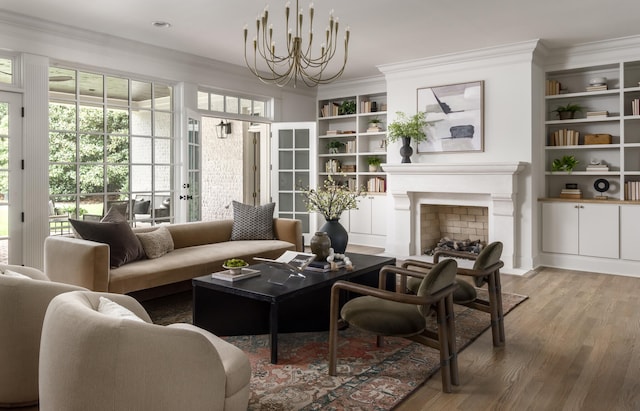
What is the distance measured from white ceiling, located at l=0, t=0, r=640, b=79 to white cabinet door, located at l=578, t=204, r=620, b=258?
6.43 ft

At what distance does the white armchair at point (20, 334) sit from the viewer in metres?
2.25

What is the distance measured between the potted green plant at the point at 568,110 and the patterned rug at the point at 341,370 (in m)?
3.52

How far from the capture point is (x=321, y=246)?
364 cm

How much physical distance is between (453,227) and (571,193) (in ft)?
5.29

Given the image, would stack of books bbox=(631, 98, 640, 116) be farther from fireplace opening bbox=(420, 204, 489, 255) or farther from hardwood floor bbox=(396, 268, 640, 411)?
hardwood floor bbox=(396, 268, 640, 411)

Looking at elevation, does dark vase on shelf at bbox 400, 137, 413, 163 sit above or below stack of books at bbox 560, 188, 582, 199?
above

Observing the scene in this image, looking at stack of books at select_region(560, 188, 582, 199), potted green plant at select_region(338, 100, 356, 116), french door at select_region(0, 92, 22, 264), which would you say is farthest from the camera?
potted green plant at select_region(338, 100, 356, 116)

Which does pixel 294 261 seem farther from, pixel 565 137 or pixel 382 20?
pixel 565 137

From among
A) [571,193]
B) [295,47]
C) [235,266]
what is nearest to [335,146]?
A: [571,193]

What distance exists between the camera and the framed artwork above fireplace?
618cm

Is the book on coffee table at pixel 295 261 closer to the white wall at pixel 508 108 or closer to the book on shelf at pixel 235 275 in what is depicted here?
the book on shelf at pixel 235 275

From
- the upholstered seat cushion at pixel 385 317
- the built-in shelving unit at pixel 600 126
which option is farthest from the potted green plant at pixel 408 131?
the upholstered seat cushion at pixel 385 317

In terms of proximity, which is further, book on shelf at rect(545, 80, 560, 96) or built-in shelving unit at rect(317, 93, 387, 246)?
built-in shelving unit at rect(317, 93, 387, 246)

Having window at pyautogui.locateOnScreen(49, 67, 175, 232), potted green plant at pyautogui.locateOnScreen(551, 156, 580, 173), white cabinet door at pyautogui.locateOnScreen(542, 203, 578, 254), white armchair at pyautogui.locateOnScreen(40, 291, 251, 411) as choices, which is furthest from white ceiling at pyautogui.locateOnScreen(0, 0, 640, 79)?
white armchair at pyautogui.locateOnScreen(40, 291, 251, 411)
